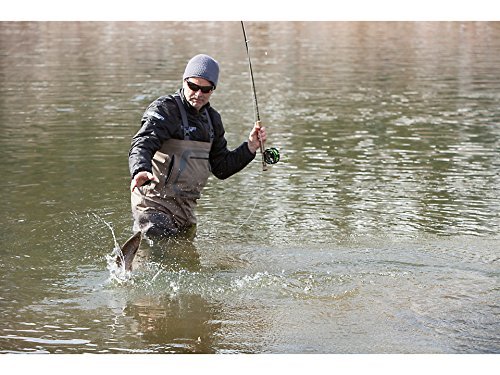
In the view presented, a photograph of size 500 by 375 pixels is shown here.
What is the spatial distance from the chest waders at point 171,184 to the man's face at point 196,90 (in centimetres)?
10

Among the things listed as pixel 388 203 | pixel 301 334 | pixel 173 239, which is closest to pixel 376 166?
pixel 388 203

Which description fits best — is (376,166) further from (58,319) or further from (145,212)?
(58,319)

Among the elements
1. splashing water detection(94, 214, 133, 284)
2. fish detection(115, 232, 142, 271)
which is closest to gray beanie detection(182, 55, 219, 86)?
fish detection(115, 232, 142, 271)

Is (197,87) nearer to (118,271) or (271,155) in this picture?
(271,155)

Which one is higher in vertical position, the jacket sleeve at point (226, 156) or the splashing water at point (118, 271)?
the jacket sleeve at point (226, 156)

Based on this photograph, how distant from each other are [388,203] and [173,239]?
2.50 m

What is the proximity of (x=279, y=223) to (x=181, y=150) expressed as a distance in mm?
1556

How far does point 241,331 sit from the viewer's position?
5758mm

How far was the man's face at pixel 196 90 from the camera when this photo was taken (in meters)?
6.97

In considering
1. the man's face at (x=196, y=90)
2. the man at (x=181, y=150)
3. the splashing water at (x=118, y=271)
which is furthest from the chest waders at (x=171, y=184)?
the splashing water at (x=118, y=271)

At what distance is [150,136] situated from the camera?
690 cm

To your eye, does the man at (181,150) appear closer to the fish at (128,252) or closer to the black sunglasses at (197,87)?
Answer: the black sunglasses at (197,87)

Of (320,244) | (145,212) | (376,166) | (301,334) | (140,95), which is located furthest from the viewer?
(140,95)

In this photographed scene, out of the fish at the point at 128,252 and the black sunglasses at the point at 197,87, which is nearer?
the fish at the point at 128,252
